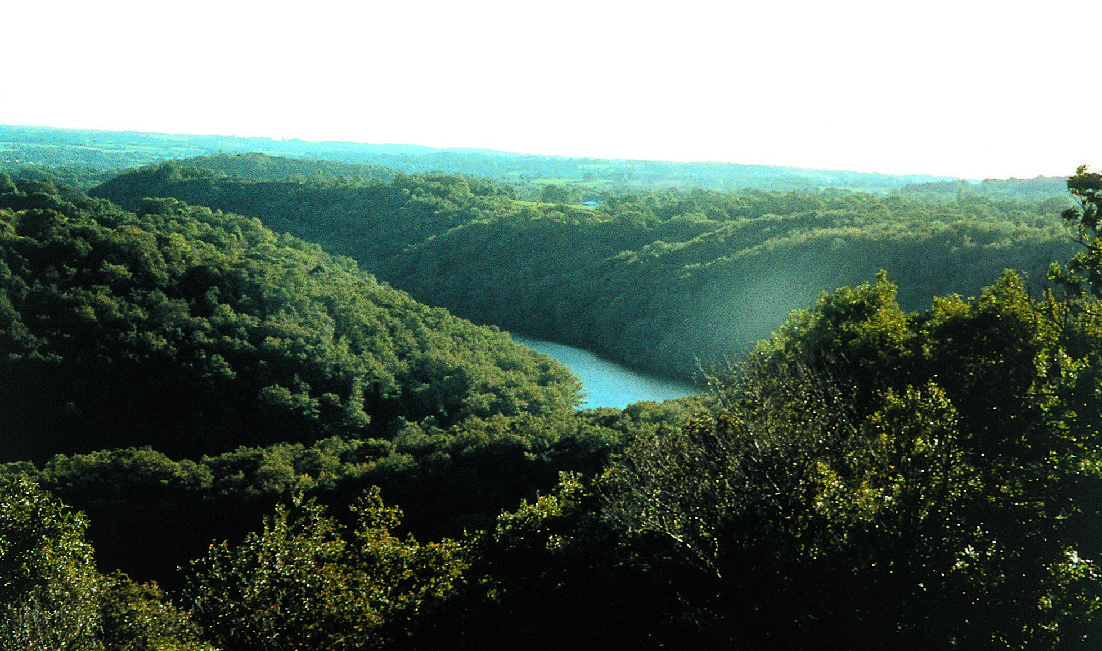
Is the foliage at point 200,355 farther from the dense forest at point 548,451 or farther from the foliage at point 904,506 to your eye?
the foliage at point 904,506

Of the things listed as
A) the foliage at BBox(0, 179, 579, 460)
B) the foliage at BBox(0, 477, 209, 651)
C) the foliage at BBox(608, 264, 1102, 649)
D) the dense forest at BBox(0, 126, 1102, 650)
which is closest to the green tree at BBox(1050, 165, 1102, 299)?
the dense forest at BBox(0, 126, 1102, 650)

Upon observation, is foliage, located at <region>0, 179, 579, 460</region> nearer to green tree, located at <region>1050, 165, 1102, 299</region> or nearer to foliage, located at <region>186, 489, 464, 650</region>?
foliage, located at <region>186, 489, 464, 650</region>

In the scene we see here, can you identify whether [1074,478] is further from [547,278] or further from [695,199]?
[695,199]

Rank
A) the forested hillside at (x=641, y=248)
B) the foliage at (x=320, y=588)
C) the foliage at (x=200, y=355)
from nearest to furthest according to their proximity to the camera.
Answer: the foliage at (x=320, y=588)
the foliage at (x=200, y=355)
the forested hillside at (x=641, y=248)

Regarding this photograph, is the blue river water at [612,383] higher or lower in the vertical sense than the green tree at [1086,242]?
lower

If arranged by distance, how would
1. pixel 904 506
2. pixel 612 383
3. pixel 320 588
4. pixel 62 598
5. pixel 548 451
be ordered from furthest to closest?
pixel 612 383 → pixel 548 451 → pixel 62 598 → pixel 320 588 → pixel 904 506

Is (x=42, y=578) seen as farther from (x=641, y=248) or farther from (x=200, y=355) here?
(x=641, y=248)

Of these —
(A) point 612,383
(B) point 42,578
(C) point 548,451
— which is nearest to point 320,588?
(B) point 42,578

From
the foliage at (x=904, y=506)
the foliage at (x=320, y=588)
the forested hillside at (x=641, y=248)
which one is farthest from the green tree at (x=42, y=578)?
the forested hillside at (x=641, y=248)
